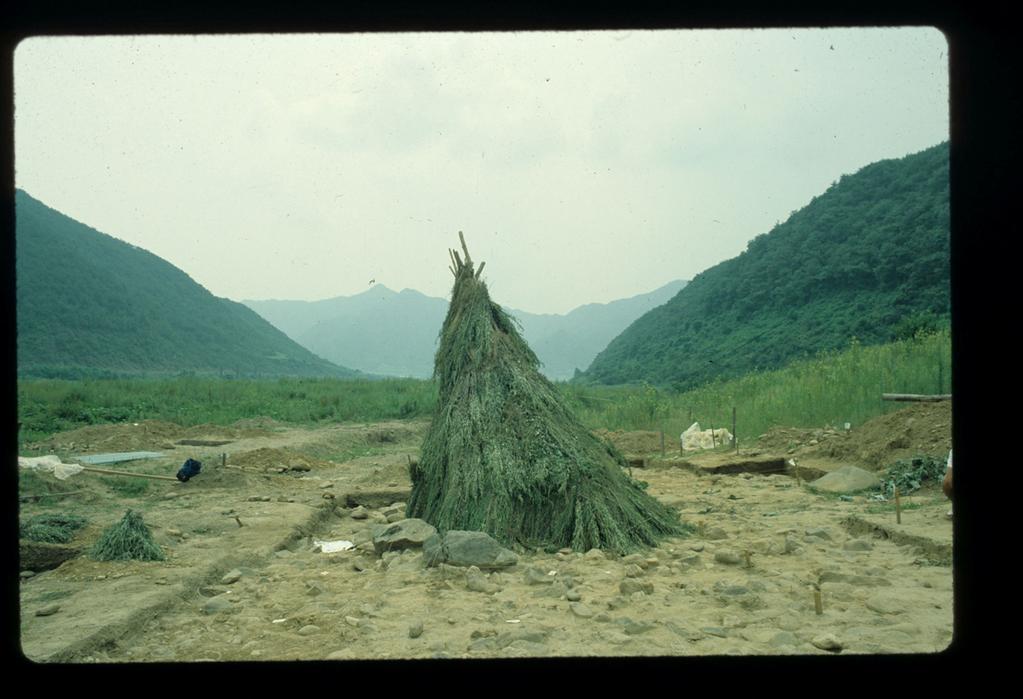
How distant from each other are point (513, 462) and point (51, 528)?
403 cm

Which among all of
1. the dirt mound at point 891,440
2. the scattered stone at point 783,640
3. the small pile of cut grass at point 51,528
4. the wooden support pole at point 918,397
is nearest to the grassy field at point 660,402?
the wooden support pole at point 918,397

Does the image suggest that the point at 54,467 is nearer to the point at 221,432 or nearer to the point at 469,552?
the point at 469,552

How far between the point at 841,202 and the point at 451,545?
4145 centimetres

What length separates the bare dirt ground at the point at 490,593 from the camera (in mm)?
4160

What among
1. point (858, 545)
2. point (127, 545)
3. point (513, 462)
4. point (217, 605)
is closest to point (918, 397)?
point (858, 545)

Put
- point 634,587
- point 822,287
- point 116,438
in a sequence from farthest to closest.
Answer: point 822,287 < point 116,438 < point 634,587

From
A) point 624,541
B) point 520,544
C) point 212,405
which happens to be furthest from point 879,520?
point 212,405

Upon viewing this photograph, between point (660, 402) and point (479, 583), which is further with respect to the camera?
point (660, 402)

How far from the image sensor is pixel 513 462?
6.45 metres

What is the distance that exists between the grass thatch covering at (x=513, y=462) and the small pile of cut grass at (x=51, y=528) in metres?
3.00

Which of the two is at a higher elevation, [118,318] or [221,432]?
[118,318]

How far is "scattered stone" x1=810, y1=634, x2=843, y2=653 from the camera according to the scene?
153 inches

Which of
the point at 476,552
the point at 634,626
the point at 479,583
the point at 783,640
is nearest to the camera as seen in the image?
the point at 783,640

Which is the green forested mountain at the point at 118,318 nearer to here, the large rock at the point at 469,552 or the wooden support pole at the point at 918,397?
the large rock at the point at 469,552
